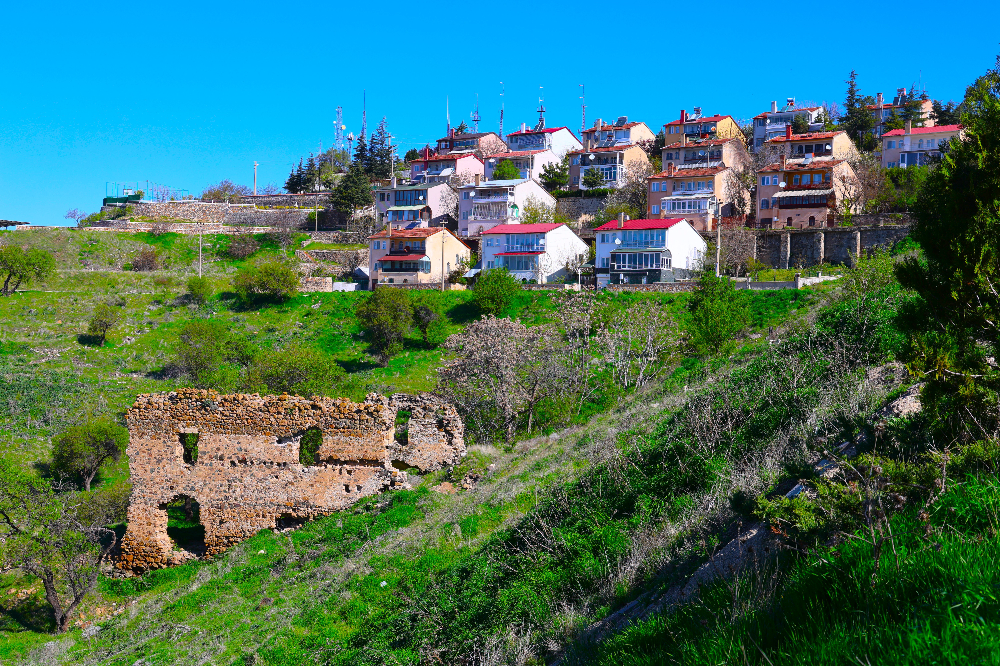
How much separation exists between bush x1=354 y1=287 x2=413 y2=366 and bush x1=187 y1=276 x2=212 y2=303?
14367 mm

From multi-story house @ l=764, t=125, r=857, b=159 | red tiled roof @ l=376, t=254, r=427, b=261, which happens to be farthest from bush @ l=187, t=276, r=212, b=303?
multi-story house @ l=764, t=125, r=857, b=159

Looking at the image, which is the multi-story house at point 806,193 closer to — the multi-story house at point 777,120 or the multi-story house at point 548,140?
the multi-story house at point 777,120

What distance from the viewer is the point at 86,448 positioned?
31641 millimetres

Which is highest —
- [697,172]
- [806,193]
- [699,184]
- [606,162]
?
[606,162]

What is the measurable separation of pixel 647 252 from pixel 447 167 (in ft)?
110

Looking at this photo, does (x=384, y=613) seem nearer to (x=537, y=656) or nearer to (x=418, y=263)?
(x=537, y=656)

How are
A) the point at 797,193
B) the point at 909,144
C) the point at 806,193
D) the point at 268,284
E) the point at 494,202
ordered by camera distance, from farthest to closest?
the point at 494,202
the point at 909,144
the point at 797,193
the point at 806,193
the point at 268,284

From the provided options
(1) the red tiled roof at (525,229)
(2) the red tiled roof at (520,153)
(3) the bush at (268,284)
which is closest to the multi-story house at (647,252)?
(1) the red tiled roof at (525,229)

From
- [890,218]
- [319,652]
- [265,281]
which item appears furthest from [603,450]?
[890,218]

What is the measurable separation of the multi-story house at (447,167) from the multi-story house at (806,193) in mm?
29666

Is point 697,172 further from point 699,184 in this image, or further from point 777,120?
point 777,120

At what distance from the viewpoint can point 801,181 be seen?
63969 mm

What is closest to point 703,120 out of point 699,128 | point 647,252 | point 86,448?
point 699,128

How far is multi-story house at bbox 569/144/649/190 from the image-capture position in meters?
75.3
